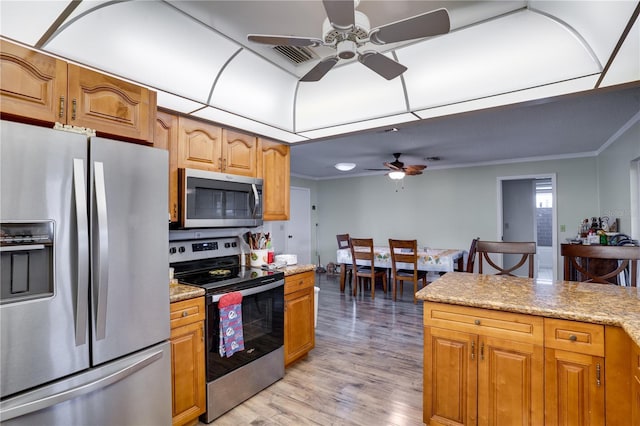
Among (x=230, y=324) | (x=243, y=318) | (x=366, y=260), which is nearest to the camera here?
(x=230, y=324)

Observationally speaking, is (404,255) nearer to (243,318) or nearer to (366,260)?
(366,260)

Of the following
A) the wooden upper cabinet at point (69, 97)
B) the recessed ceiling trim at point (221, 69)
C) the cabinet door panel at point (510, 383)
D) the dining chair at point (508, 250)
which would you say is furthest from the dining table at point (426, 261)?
the wooden upper cabinet at point (69, 97)

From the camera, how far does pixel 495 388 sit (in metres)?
1.70

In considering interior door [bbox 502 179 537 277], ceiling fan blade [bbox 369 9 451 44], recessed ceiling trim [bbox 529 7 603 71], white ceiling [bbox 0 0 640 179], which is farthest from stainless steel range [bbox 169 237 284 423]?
interior door [bbox 502 179 537 277]

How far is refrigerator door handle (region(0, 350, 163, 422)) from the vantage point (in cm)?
119

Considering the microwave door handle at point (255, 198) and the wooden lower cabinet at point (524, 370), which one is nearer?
the wooden lower cabinet at point (524, 370)

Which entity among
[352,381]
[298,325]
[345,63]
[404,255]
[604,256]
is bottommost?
[352,381]

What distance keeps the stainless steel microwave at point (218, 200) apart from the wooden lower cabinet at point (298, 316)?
64 cm

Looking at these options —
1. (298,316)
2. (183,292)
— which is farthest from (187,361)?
(298,316)

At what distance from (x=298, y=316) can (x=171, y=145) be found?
1745mm

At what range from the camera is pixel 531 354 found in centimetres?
161

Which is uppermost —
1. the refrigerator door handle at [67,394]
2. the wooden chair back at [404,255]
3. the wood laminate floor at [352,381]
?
the wooden chair back at [404,255]

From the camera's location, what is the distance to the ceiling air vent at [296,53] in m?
2.35

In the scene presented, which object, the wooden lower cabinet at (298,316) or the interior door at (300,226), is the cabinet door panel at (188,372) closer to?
the wooden lower cabinet at (298,316)
